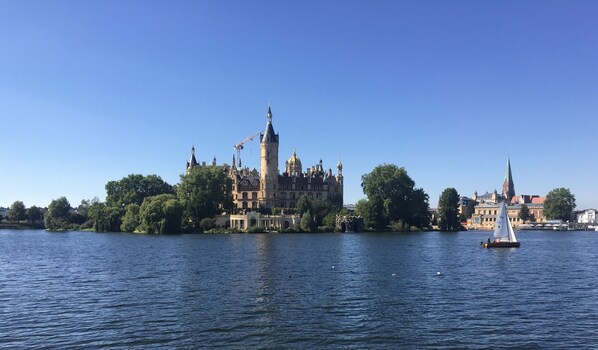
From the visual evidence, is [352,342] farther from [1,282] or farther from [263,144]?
[263,144]

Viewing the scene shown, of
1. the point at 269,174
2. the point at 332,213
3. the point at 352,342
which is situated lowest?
the point at 352,342

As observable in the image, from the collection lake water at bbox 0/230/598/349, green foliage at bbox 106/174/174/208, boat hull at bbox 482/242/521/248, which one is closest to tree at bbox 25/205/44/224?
green foliage at bbox 106/174/174/208

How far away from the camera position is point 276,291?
36.2m

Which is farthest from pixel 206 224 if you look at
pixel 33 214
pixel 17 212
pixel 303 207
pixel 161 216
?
pixel 17 212

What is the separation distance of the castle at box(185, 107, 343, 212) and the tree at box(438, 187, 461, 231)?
33609 millimetres

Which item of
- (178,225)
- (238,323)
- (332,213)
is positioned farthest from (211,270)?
(332,213)

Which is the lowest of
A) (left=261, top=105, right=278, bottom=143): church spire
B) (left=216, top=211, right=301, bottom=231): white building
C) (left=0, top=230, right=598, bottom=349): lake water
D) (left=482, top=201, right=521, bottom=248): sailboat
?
(left=0, top=230, right=598, bottom=349): lake water

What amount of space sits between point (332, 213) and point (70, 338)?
11897 centimetres


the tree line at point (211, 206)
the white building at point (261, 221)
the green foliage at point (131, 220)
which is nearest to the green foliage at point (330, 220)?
the tree line at point (211, 206)

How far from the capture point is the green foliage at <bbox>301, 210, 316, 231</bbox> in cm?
13338

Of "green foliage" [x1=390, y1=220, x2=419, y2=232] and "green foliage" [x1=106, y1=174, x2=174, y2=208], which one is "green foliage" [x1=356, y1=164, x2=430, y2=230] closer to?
"green foliage" [x1=390, y1=220, x2=419, y2=232]

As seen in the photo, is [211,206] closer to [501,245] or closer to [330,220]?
[330,220]

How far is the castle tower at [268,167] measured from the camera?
162 m

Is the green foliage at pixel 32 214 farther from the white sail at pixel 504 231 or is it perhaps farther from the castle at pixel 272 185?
the white sail at pixel 504 231
